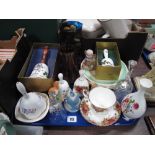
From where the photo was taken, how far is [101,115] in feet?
1.93

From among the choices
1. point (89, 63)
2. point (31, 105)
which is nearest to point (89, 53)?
point (89, 63)

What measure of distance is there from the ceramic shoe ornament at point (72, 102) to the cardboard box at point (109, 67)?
0.44 feet

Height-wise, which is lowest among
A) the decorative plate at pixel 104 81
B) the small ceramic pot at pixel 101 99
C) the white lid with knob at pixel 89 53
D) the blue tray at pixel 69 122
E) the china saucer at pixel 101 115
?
the blue tray at pixel 69 122

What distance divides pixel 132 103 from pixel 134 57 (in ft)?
1.01

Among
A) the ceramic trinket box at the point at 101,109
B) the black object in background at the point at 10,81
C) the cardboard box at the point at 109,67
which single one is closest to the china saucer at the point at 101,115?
the ceramic trinket box at the point at 101,109

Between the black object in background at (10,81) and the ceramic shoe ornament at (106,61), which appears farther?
the ceramic shoe ornament at (106,61)

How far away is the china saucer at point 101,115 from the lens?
0.58 meters

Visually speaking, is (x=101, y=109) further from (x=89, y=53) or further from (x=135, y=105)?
Answer: (x=89, y=53)

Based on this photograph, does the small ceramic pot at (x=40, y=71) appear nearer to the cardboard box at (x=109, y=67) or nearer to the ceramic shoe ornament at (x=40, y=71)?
the ceramic shoe ornament at (x=40, y=71)

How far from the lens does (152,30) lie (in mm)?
910

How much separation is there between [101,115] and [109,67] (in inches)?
6.9

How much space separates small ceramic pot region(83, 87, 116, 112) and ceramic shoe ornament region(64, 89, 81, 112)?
0.14 ft

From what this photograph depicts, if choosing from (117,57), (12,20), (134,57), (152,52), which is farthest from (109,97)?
(12,20)

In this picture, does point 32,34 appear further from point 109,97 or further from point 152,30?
point 152,30
